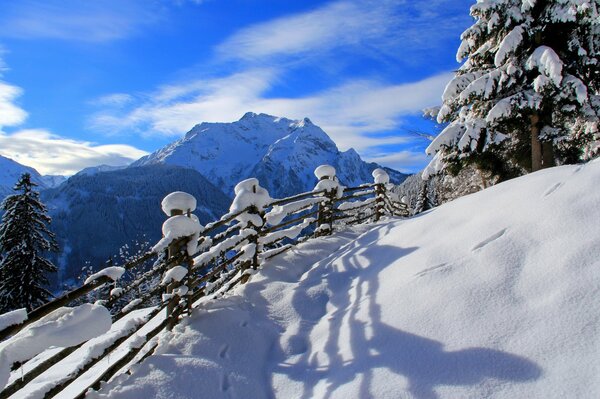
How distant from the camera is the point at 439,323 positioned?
4078 mm

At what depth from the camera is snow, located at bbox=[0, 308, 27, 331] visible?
2.87 meters

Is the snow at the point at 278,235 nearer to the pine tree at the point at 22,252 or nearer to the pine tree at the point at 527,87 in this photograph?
the pine tree at the point at 527,87

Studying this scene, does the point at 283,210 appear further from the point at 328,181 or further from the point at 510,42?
the point at 510,42

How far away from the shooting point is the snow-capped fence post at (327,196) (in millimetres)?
10648

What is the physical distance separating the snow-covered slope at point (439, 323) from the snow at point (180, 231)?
110 cm

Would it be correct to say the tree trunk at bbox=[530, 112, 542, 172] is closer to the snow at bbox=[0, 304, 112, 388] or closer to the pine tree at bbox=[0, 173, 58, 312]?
the snow at bbox=[0, 304, 112, 388]

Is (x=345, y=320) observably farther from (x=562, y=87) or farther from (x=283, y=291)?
(x=562, y=87)

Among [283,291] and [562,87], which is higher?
[562,87]

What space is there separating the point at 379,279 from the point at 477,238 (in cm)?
148

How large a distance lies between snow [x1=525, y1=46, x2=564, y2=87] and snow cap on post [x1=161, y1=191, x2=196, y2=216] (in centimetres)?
908

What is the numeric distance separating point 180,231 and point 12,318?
244cm

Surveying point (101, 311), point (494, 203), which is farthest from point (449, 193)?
point (101, 311)

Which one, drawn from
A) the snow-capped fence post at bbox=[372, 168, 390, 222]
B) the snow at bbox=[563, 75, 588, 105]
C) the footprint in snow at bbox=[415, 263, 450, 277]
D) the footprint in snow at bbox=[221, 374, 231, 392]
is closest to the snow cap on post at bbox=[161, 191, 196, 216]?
the footprint in snow at bbox=[221, 374, 231, 392]

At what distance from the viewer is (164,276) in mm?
5469
